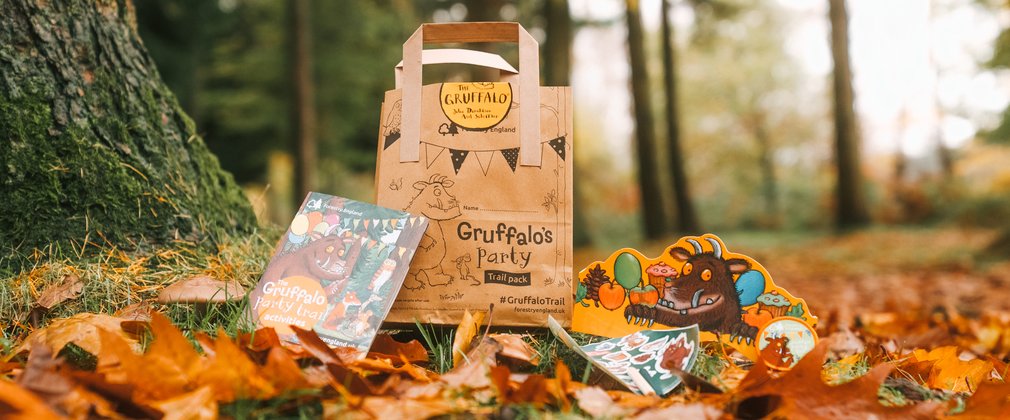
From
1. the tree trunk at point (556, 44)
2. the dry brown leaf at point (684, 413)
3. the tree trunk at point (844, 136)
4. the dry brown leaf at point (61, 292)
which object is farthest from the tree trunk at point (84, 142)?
the tree trunk at point (844, 136)

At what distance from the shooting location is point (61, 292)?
1.67 meters

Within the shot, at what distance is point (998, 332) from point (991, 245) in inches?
201

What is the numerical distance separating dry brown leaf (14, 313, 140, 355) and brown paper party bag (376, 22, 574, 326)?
2.02ft

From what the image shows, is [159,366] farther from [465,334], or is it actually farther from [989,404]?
[989,404]

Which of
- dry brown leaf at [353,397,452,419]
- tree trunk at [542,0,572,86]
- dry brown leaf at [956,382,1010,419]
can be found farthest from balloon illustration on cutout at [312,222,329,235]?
tree trunk at [542,0,572,86]

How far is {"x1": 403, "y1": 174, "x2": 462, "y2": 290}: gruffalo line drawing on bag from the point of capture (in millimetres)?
1720

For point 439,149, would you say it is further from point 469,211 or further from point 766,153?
point 766,153

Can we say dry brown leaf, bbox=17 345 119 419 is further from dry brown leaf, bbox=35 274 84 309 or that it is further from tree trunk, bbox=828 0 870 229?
tree trunk, bbox=828 0 870 229

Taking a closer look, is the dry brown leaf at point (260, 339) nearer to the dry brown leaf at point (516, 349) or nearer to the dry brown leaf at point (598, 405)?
the dry brown leaf at point (516, 349)

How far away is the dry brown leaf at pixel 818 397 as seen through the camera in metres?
1.23

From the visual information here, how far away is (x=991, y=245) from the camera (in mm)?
6754

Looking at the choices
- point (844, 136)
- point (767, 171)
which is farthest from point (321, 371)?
point (767, 171)

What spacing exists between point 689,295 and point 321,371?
Result: 913 mm

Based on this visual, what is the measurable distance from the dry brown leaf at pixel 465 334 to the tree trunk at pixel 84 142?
0.95m
